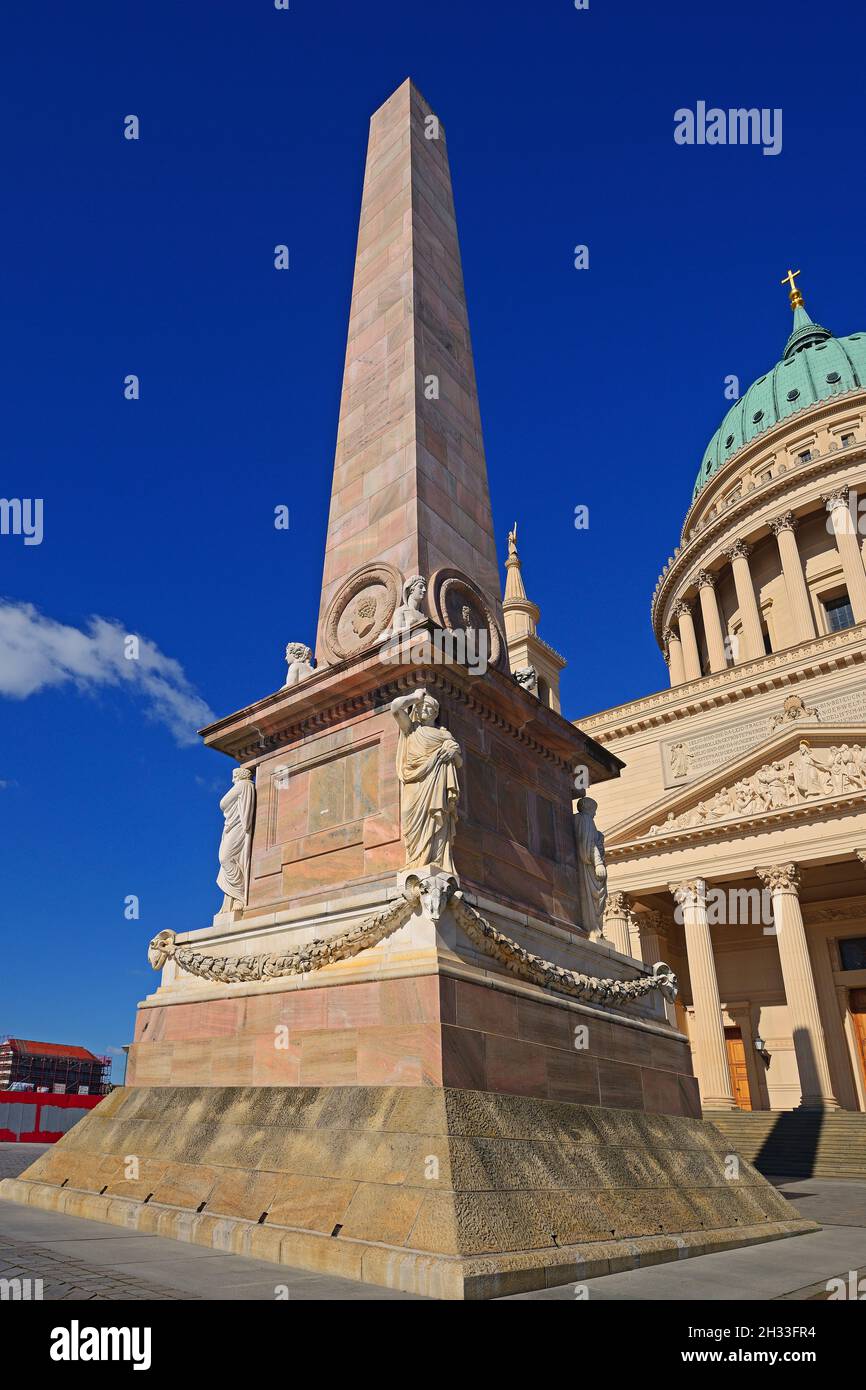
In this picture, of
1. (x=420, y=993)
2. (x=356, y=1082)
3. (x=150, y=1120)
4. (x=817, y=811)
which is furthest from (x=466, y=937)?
(x=817, y=811)

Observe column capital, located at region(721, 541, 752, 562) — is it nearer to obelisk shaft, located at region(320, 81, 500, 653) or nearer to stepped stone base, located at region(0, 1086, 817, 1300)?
obelisk shaft, located at region(320, 81, 500, 653)

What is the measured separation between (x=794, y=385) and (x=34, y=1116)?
64.1 m

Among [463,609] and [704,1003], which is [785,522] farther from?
[463,609]

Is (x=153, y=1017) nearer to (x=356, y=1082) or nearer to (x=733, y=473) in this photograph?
(x=356, y=1082)

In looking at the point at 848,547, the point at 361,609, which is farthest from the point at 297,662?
the point at 848,547

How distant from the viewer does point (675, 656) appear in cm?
6256

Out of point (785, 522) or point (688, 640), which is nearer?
point (785, 522)

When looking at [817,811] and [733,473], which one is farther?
[733,473]

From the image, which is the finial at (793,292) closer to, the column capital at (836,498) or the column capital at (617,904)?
the column capital at (836,498)

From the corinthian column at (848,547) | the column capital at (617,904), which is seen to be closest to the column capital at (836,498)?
the corinthian column at (848,547)
